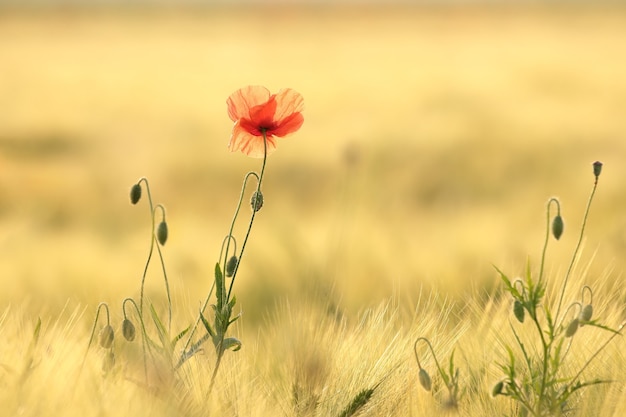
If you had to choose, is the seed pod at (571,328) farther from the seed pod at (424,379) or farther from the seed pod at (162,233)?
the seed pod at (162,233)

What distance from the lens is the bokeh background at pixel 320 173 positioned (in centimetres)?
249

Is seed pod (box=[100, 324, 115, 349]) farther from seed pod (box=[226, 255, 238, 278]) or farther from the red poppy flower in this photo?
the red poppy flower

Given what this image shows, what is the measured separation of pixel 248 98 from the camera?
1066mm

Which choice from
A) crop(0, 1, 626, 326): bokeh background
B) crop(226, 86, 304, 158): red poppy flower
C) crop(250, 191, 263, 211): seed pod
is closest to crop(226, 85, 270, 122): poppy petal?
crop(226, 86, 304, 158): red poppy flower

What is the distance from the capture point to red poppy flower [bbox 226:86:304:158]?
1.06 meters

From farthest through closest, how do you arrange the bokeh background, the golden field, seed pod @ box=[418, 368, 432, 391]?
the bokeh background → the golden field → seed pod @ box=[418, 368, 432, 391]

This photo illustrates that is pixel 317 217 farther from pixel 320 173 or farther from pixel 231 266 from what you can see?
pixel 231 266

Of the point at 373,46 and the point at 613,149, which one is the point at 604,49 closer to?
the point at 373,46

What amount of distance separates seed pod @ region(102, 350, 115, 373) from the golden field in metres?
0.02

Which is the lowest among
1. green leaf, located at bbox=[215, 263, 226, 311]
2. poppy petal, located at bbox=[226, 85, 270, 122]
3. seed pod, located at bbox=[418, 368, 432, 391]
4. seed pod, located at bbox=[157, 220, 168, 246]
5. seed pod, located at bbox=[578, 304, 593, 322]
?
seed pod, located at bbox=[418, 368, 432, 391]

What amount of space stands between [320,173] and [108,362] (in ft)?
11.1

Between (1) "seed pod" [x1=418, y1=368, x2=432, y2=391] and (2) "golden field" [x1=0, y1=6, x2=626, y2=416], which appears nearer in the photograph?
(1) "seed pod" [x1=418, y1=368, x2=432, y2=391]

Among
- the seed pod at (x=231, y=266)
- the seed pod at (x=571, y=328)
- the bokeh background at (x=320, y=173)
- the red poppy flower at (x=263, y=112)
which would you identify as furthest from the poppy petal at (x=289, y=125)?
the seed pod at (x=571, y=328)

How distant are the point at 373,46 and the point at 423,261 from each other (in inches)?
431
